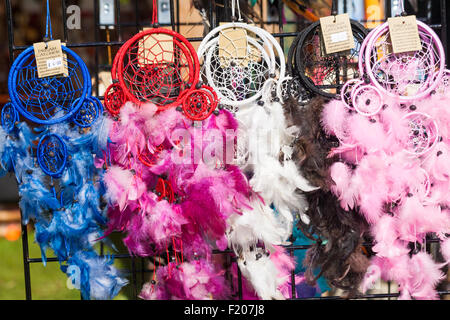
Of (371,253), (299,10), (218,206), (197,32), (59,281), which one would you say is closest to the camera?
(218,206)

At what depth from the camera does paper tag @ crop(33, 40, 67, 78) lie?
1614mm

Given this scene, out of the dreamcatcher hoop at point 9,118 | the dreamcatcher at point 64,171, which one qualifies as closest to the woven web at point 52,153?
the dreamcatcher at point 64,171

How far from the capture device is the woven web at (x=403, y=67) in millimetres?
1567

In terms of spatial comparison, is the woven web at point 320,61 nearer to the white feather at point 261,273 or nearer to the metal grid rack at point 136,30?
the metal grid rack at point 136,30

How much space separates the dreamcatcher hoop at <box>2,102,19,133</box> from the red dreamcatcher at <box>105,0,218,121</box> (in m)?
0.34

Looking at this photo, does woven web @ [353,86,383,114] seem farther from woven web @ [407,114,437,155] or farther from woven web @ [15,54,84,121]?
woven web @ [15,54,84,121]

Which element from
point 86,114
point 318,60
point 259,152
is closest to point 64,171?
point 86,114

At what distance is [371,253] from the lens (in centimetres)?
172

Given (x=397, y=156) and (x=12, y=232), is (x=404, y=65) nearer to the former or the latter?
(x=397, y=156)

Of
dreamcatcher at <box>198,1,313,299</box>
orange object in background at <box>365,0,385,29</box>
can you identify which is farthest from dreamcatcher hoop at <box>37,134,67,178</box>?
orange object in background at <box>365,0,385,29</box>

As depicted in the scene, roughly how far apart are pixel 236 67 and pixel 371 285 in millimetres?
833

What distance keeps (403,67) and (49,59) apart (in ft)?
3.81

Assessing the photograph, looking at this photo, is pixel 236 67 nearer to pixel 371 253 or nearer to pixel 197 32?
pixel 197 32
